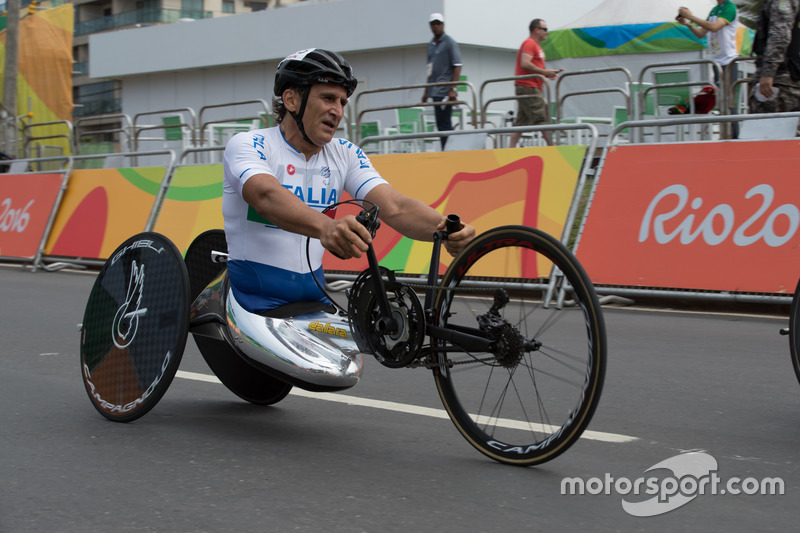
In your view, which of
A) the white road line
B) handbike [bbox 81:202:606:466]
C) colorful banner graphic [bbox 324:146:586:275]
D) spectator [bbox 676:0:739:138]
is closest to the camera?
handbike [bbox 81:202:606:466]

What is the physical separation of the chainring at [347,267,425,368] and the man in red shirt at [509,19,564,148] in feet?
29.3

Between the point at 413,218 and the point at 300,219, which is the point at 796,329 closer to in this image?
the point at 413,218

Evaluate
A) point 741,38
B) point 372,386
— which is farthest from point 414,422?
point 741,38

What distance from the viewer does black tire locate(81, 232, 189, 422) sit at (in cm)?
458

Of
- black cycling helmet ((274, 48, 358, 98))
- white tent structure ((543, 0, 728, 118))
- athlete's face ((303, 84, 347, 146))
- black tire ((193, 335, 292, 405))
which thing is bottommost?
black tire ((193, 335, 292, 405))

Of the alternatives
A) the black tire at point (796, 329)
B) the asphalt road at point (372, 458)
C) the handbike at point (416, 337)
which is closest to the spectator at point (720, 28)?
the asphalt road at point (372, 458)

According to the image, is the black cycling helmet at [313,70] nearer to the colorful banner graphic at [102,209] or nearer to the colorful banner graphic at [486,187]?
the colorful banner graphic at [486,187]

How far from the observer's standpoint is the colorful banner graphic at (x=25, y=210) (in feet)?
46.4

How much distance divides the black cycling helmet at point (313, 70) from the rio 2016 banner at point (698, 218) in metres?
4.78

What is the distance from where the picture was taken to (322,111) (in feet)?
14.7

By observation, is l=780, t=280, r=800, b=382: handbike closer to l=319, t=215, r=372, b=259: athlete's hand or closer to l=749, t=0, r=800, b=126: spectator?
l=319, t=215, r=372, b=259: athlete's hand

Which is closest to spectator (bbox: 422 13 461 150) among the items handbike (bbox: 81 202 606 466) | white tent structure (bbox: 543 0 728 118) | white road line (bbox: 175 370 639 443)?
white tent structure (bbox: 543 0 728 118)

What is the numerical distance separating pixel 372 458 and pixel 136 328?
1359 millimetres

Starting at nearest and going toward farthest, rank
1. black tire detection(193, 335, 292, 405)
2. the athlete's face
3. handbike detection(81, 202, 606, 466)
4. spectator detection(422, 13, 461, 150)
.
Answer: handbike detection(81, 202, 606, 466)
the athlete's face
black tire detection(193, 335, 292, 405)
spectator detection(422, 13, 461, 150)
